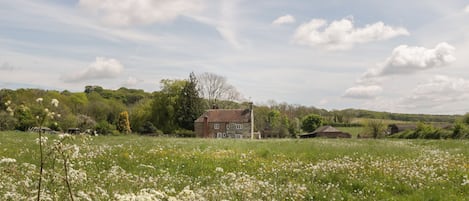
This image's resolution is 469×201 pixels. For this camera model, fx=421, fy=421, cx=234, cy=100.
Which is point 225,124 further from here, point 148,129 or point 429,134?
point 429,134

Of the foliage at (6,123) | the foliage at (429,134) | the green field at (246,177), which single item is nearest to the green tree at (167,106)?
the foliage at (6,123)

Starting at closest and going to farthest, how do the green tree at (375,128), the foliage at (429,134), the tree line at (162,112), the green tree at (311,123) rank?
1. the foliage at (429,134)
2. the tree line at (162,112)
3. the green tree at (375,128)
4. the green tree at (311,123)

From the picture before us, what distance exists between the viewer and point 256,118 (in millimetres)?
106188

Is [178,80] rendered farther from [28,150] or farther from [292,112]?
[28,150]

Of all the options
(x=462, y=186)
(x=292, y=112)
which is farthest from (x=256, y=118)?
(x=462, y=186)

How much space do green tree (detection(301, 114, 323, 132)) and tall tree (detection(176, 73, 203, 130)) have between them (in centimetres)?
5263

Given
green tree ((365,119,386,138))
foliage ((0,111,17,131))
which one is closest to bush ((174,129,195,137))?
foliage ((0,111,17,131))

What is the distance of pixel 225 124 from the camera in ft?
278

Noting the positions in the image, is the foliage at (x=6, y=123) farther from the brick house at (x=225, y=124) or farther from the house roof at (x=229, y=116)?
the house roof at (x=229, y=116)

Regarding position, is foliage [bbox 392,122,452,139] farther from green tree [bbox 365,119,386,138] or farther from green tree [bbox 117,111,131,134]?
→ green tree [bbox 117,111,131,134]

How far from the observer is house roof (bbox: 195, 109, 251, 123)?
83.9 m

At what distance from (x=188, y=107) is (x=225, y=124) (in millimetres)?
8448

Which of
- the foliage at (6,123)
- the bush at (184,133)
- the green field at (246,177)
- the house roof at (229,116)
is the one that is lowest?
the bush at (184,133)

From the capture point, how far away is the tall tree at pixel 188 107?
86.0m
